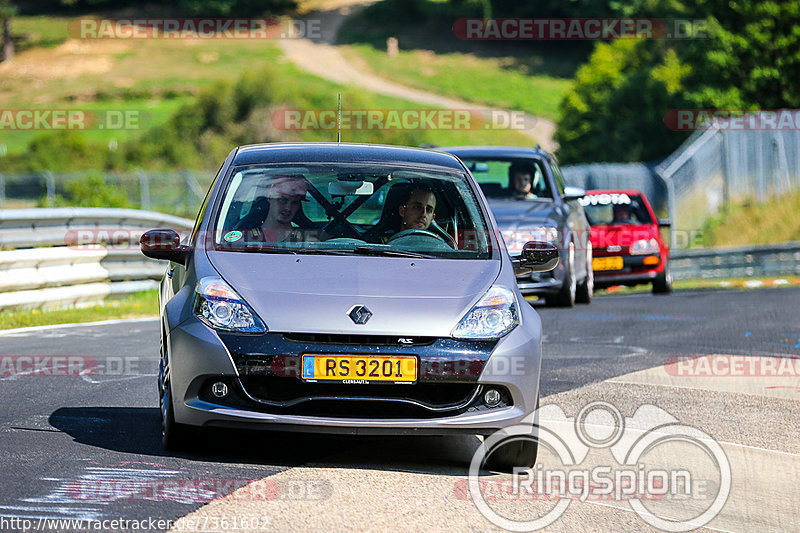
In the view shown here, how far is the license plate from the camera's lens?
20.3ft

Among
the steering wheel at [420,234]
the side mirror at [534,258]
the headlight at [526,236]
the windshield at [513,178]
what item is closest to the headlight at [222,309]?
the steering wheel at [420,234]

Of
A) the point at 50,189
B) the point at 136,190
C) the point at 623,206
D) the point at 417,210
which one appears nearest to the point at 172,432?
the point at 417,210

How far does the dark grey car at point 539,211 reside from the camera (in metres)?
14.8

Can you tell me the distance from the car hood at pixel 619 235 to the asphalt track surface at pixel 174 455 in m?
6.64

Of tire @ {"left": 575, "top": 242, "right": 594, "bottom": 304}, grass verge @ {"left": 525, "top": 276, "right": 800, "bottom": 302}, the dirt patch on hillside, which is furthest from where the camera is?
the dirt patch on hillside

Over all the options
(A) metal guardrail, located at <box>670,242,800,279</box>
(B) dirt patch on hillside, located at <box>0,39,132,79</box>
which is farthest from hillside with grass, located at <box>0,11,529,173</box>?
(A) metal guardrail, located at <box>670,242,800,279</box>

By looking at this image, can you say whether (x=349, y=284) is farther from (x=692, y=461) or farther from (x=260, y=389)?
(x=692, y=461)

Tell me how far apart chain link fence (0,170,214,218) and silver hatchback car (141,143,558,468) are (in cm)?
2868

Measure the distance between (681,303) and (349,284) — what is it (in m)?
12.0

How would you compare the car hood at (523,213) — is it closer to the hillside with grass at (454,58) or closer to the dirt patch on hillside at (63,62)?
the hillside with grass at (454,58)

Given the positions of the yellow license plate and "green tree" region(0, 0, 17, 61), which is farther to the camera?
"green tree" region(0, 0, 17, 61)

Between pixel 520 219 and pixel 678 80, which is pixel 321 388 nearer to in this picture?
pixel 520 219

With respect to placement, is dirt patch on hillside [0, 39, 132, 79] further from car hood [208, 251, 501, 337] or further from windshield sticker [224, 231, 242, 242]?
car hood [208, 251, 501, 337]

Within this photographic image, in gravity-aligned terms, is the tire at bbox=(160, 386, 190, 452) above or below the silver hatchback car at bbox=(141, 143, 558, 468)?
below
